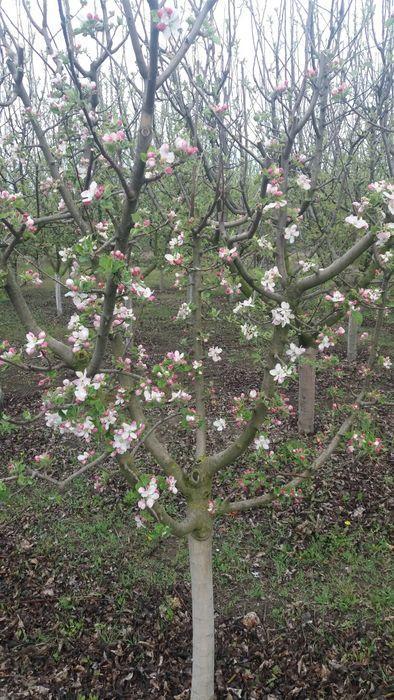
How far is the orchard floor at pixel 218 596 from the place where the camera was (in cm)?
338

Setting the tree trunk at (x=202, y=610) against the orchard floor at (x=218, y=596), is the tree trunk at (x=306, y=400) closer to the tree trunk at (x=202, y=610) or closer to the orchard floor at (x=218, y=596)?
the orchard floor at (x=218, y=596)

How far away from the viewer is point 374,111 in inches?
260

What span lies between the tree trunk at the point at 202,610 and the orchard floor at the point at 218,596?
0.46m

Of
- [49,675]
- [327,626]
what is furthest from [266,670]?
[49,675]

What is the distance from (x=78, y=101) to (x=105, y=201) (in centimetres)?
61

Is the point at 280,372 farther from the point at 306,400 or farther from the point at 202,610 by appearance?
the point at 306,400

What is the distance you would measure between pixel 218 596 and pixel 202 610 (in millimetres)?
1303

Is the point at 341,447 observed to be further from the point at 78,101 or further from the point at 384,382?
the point at 78,101

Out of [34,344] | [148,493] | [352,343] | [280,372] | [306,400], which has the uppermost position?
[34,344]

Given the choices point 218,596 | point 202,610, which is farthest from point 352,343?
point 202,610

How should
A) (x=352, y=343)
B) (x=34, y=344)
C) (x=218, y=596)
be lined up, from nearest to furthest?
(x=34, y=344)
(x=218, y=596)
(x=352, y=343)

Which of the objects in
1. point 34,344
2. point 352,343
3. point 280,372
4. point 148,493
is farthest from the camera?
point 352,343

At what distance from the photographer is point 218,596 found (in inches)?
163

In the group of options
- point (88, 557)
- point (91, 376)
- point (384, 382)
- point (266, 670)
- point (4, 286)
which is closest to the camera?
point (91, 376)
